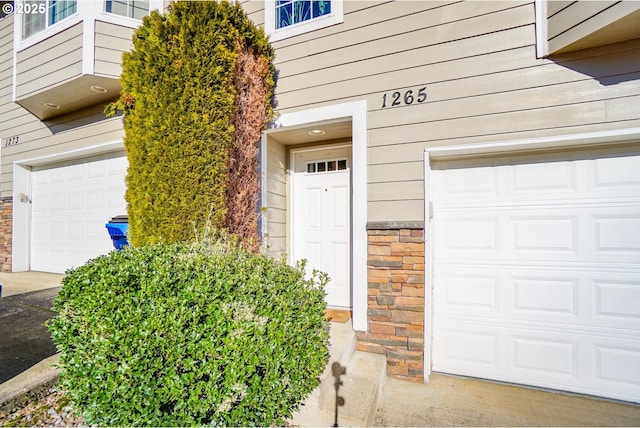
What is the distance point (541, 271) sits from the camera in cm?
298

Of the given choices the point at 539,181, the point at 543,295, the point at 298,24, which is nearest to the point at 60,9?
the point at 298,24

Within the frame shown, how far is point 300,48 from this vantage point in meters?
3.73

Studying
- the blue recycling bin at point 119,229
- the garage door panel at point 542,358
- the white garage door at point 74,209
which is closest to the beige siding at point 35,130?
the white garage door at point 74,209

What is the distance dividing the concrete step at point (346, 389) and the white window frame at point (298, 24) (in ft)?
11.5

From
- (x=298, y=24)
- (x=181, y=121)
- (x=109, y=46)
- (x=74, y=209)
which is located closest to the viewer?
(x=181, y=121)

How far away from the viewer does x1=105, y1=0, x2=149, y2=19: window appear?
14.4 ft

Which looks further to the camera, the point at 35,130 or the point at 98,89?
the point at 35,130

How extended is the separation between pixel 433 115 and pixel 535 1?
51.3 inches

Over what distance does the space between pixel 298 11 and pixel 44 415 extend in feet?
→ 14.9

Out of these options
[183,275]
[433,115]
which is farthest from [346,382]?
[433,115]

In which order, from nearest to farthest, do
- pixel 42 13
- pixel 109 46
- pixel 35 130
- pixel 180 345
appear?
1. pixel 180 345
2. pixel 109 46
3. pixel 42 13
4. pixel 35 130

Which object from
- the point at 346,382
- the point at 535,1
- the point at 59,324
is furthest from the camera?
the point at 535,1

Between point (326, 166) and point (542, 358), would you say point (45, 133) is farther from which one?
point (542, 358)

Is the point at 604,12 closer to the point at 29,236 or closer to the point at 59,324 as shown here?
the point at 59,324
